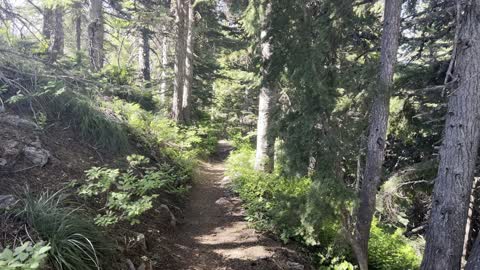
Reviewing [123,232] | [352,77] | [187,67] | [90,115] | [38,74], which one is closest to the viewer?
[123,232]

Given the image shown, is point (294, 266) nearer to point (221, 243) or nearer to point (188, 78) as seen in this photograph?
point (221, 243)

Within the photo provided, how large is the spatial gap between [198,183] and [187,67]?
555cm

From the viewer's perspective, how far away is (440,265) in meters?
4.19

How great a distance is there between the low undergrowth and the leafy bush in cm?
265

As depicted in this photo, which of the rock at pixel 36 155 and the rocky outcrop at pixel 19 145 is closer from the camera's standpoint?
the rocky outcrop at pixel 19 145

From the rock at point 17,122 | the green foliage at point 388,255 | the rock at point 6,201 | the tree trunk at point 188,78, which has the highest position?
the tree trunk at point 188,78

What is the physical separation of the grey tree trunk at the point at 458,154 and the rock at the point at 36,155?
5398 millimetres

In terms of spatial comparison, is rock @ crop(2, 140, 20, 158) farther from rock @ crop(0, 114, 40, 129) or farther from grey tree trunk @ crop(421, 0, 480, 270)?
grey tree trunk @ crop(421, 0, 480, 270)

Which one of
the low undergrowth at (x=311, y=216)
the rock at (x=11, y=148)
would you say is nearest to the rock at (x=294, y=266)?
the low undergrowth at (x=311, y=216)

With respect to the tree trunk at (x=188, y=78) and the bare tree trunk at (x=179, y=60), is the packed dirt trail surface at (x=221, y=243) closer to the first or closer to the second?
the bare tree trunk at (x=179, y=60)

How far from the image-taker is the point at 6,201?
3242mm

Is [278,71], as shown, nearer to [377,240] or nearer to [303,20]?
[303,20]

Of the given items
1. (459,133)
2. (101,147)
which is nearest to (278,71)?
(459,133)

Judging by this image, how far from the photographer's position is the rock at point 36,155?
13.9 ft
